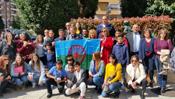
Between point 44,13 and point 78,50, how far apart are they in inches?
208

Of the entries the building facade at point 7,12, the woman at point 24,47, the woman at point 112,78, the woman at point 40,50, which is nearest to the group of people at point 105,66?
the woman at point 112,78

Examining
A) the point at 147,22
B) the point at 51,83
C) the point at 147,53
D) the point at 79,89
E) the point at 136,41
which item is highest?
the point at 147,22

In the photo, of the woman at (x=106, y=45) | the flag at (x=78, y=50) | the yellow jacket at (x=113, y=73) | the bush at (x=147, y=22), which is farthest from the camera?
the bush at (x=147, y=22)

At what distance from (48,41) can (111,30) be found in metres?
2.04

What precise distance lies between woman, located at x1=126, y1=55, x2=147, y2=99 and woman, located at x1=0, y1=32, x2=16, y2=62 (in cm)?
382

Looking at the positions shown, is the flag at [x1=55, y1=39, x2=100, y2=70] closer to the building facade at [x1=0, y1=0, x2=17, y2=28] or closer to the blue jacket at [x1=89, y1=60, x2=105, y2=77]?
the blue jacket at [x1=89, y1=60, x2=105, y2=77]

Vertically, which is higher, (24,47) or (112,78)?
(24,47)

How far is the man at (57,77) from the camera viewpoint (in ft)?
39.9

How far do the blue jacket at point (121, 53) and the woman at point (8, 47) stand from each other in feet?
10.9

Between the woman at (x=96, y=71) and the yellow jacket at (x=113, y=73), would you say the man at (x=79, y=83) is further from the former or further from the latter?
the yellow jacket at (x=113, y=73)

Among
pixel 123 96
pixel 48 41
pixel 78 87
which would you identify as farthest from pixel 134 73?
pixel 48 41

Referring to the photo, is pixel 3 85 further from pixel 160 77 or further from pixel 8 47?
pixel 160 77

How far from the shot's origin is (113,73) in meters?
11.9

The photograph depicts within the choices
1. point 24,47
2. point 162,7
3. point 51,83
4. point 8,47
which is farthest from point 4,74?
point 162,7
